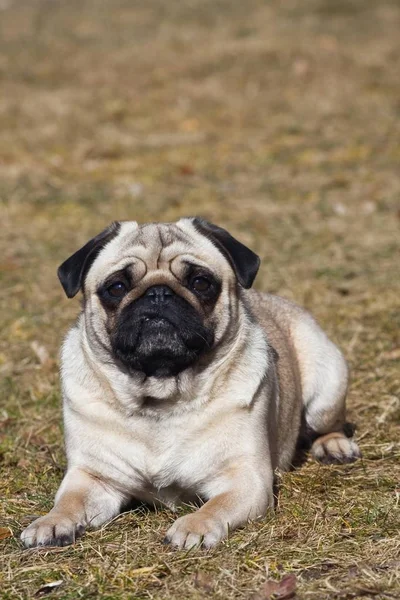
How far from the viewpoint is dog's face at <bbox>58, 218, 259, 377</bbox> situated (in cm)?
443

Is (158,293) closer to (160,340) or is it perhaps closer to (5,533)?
(160,340)

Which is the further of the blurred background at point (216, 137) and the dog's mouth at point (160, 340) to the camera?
the blurred background at point (216, 137)

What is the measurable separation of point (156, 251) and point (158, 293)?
0.35m

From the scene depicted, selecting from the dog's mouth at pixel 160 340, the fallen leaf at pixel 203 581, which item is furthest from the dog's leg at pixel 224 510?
the dog's mouth at pixel 160 340

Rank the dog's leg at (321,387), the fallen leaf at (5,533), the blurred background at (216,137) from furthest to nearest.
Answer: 1. the blurred background at (216,137)
2. the dog's leg at (321,387)
3. the fallen leaf at (5,533)

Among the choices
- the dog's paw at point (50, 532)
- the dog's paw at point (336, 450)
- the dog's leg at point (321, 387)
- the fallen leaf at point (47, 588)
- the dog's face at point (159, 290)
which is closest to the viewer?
the fallen leaf at point (47, 588)

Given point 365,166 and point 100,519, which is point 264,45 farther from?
point 100,519

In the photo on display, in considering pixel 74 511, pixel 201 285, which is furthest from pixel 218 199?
pixel 74 511

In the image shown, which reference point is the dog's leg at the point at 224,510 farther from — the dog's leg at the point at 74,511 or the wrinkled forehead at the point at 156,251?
the wrinkled forehead at the point at 156,251

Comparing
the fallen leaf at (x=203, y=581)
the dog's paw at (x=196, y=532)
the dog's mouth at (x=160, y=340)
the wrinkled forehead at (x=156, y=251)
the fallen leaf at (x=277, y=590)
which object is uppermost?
the wrinkled forehead at (x=156, y=251)

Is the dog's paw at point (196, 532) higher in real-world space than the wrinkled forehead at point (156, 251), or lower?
lower

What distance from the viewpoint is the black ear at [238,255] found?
15.3 ft

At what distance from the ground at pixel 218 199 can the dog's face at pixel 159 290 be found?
82 cm

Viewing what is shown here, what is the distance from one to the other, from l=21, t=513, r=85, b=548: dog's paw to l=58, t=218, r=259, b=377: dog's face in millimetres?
774
